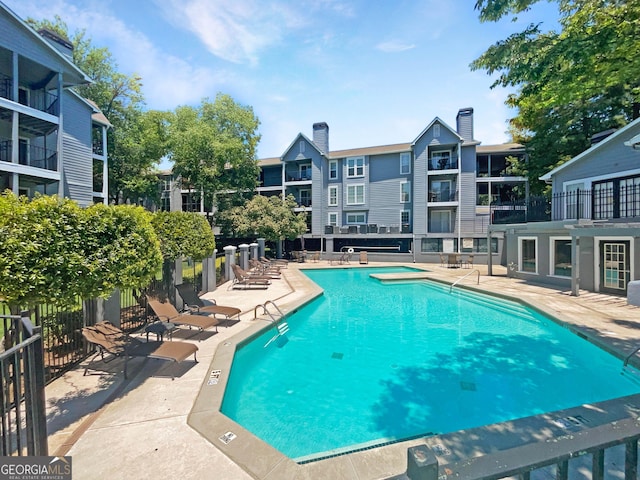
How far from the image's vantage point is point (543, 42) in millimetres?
6117

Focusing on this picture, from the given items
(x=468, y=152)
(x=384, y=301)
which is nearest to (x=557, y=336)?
(x=384, y=301)

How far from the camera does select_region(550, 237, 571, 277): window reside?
1584 centimetres

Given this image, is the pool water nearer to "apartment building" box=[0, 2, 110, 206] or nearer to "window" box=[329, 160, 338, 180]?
"apartment building" box=[0, 2, 110, 206]

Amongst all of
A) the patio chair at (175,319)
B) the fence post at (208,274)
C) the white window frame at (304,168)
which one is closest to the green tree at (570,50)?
the patio chair at (175,319)

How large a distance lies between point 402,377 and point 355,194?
27641 millimetres

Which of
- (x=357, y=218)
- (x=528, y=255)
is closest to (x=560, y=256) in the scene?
(x=528, y=255)

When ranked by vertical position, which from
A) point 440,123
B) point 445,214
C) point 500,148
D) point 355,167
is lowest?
point 445,214

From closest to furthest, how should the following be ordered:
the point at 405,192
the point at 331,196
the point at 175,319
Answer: the point at 175,319 < the point at 405,192 < the point at 331,196

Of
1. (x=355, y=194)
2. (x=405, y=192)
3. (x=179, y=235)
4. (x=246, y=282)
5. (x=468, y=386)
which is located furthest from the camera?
(x=355, y=194)

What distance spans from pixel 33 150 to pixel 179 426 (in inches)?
871

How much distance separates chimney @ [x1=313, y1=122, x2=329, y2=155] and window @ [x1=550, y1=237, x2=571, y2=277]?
23.7 metres

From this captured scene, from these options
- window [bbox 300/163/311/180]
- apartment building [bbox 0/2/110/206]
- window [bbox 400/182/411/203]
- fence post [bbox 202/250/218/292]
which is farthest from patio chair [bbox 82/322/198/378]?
window [bbox 300/163/311/180]

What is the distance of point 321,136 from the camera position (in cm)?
3453

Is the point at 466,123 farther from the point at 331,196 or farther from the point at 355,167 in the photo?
the point at 331,196
